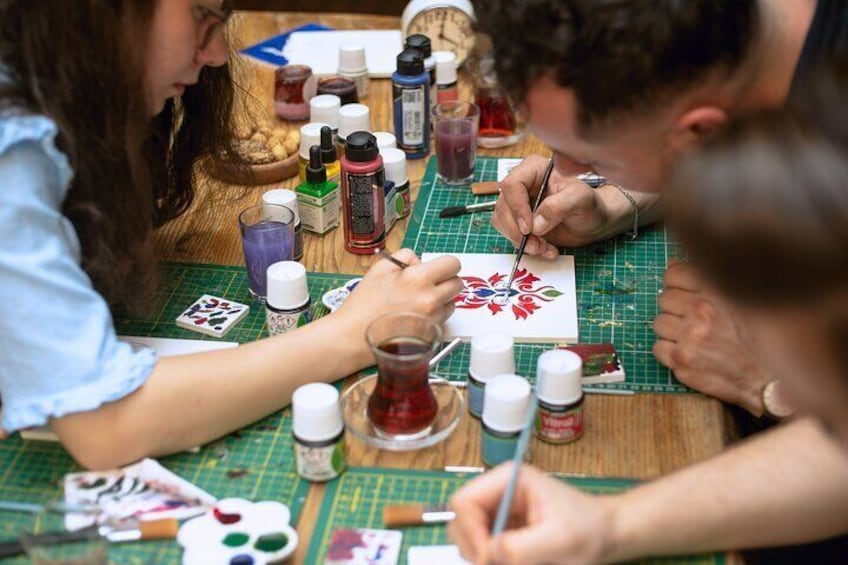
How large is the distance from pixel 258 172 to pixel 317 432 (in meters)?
0.93

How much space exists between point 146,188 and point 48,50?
30 centimetres

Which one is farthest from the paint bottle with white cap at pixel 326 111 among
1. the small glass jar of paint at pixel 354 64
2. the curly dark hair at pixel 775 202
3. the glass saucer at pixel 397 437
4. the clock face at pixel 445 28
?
the curly dark hair at pixel 775 202

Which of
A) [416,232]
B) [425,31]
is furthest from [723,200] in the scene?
[425,31]

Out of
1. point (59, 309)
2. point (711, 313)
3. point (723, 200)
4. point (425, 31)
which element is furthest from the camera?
point (425, 31)

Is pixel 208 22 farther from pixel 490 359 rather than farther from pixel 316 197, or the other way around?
pixel 490 359

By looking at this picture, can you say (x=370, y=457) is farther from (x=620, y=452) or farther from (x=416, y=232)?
(x=416, y=232)

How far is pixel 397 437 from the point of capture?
1536 millimetres

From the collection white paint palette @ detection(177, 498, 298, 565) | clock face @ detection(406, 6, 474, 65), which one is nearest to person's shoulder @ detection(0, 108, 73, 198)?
white paint palette @ detection(177, 498, 298, 565)

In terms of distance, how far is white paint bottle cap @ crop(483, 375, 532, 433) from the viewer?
1.42 m

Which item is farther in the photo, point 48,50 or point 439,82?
point 439,82

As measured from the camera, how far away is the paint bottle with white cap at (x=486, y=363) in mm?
1536

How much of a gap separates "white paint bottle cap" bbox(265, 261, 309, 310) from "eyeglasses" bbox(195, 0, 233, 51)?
38 cm

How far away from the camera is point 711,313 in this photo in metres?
1.68

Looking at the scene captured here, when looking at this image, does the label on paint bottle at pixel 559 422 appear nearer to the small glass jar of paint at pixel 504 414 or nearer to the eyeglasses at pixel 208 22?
the small glass jar of paint at pixel 504 414
